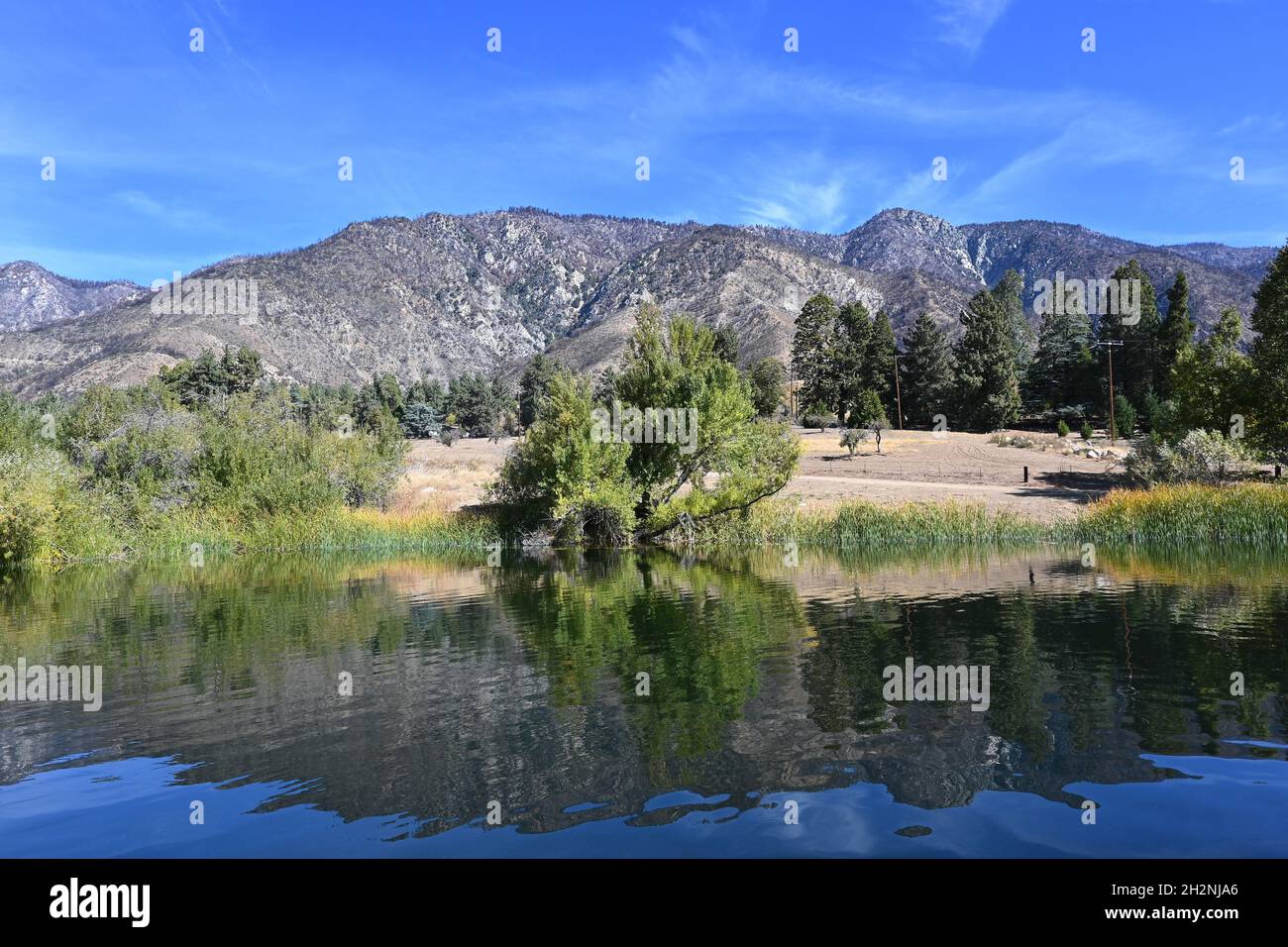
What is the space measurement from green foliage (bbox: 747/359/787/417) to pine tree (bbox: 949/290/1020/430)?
715 inches

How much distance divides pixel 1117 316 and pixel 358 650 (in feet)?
289

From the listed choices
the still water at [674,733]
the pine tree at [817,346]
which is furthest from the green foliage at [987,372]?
the still water at [674,733]

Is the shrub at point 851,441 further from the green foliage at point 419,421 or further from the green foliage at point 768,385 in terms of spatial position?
the green foliage at point 419,421

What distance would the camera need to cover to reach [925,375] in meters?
90.4

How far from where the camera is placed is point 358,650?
16344mm

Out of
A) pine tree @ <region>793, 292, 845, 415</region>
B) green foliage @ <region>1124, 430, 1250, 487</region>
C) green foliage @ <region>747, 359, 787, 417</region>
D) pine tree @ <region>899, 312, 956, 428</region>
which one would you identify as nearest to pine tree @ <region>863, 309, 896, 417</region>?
pine tree @ <region>899, 312, 956, 428</region>

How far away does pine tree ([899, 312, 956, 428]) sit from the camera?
3519 inches

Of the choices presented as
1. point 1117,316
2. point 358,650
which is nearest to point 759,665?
point 358,650

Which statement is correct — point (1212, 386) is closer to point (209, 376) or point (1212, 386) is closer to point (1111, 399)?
point (1111, 399)

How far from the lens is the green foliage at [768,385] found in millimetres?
85438

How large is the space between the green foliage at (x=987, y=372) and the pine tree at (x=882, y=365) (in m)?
7.62

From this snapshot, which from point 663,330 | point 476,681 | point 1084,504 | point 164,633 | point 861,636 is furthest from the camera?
point 663,330

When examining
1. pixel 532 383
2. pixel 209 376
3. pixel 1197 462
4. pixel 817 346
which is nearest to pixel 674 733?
pixel 1197 462
